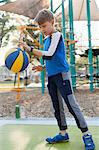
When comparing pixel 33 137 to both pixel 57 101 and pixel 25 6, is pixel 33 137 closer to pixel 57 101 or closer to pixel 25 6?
pixel 57 101

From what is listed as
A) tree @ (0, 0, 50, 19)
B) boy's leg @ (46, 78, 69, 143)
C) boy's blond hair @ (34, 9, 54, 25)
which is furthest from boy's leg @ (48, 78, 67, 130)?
tree @ (0, 0, 50, 19)

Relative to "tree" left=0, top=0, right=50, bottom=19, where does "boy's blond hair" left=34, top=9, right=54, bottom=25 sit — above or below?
below

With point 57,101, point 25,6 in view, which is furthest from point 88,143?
point 25,6

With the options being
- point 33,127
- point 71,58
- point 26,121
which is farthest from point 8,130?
point 71,58

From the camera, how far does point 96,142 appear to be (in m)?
3.10

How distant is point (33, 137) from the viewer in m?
3.41

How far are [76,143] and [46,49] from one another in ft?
3.15

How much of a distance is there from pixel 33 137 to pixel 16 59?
2.80ft

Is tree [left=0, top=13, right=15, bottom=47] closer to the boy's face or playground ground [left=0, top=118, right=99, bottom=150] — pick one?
playground ground [left=0, top=118, right=99, bottom=150]

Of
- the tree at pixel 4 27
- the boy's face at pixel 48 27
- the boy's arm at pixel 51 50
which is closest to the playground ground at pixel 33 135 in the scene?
the boy's arm at pixel 51 50

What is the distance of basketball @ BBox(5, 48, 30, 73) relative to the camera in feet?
11.1

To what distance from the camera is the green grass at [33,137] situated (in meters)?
2.98

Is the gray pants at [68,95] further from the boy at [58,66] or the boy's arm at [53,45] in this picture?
the boy's arm at [53,45]

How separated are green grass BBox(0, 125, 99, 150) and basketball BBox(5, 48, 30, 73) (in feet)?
A: 2.45
